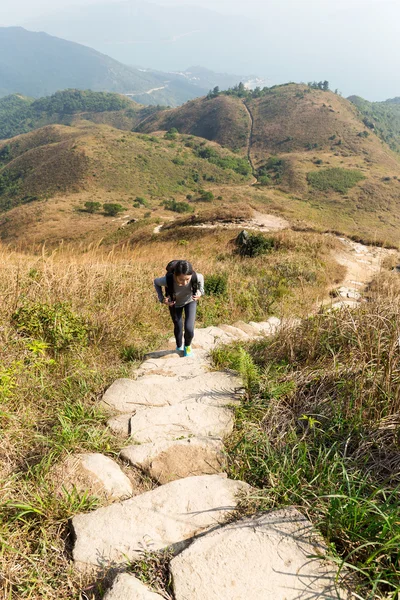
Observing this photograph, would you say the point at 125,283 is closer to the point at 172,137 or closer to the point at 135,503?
the point at 135,503

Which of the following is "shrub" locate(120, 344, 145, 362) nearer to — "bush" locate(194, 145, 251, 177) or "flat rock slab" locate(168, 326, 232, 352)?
"flat rock slab" locate(168, 326, 232, 352)

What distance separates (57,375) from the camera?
3135 mm

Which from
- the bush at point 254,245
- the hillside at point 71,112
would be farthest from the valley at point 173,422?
→ the hillside at point 71,112

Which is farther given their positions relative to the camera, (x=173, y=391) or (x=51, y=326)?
(x=51, y=326)

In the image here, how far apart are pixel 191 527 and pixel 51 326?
9.38ft

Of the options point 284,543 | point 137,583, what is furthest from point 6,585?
point 284,543

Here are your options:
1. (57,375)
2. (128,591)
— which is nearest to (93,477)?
(128,591)

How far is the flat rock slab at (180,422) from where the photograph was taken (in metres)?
2.44

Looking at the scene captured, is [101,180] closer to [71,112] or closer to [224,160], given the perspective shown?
[224,160]

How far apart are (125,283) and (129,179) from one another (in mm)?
67695

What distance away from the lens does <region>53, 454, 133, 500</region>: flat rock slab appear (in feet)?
6.20

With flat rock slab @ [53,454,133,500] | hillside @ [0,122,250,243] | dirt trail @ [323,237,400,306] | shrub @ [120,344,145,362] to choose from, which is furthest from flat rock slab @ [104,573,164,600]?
hillside @ [0,122,250,243]

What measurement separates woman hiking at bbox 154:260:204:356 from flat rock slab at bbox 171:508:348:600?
2560 millimetres

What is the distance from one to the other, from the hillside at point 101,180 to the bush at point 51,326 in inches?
1488
